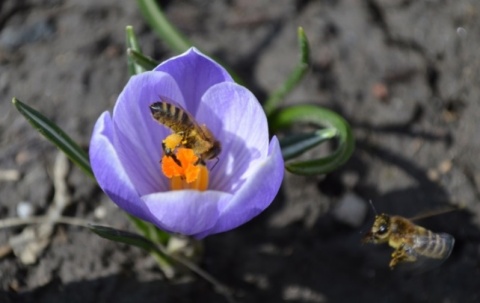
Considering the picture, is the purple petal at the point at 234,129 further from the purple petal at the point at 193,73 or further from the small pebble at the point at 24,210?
the small pebble at the point at 24,210

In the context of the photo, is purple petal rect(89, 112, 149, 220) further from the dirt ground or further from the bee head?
the dirt ground

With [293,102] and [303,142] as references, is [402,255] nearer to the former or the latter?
[303,142]

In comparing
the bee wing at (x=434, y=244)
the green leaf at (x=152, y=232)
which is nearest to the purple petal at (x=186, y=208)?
the green leaf at (x=152, y=232)

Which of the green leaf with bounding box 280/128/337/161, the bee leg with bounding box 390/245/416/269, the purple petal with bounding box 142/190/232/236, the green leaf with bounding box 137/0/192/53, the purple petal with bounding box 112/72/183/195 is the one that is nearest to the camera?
Result: the purple petal with bounding box 142/190/232/236

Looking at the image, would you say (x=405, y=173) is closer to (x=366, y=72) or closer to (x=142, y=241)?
(x=366, y=72)

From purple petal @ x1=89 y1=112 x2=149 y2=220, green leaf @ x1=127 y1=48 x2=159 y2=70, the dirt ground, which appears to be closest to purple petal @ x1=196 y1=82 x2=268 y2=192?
green leaf @ x1=127 y1=48 x2=159 y2=70
